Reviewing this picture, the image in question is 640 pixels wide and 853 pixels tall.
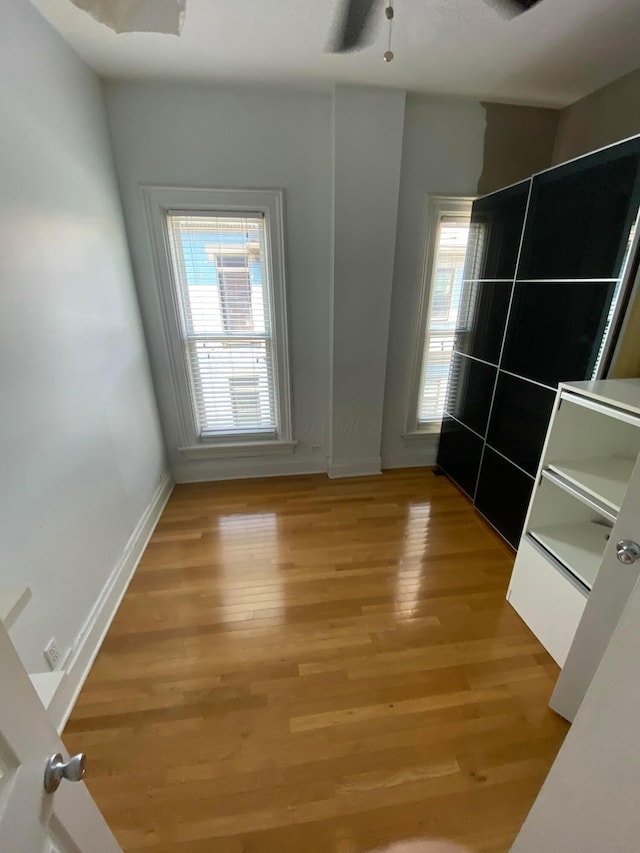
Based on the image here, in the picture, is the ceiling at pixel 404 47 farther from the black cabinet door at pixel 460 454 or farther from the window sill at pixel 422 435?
the window sill at pixel 422 435

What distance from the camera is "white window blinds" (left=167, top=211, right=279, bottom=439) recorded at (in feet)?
7.97

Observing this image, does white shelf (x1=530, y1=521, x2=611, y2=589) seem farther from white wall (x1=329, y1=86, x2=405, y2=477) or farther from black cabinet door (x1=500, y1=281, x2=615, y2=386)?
white wall (x1=329, y1=86, x2=405, y2=477)

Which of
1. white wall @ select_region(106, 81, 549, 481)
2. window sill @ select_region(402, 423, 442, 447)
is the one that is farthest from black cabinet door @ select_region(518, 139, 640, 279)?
window sill @ select_region(402, 423, 442, 447)

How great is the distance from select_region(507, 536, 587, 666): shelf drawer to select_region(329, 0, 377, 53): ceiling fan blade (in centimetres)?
253

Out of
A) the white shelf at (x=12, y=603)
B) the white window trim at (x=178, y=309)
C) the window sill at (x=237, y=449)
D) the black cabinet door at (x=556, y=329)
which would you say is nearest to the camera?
the white shelf at (x=12, y=603)

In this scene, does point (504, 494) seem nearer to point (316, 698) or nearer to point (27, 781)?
point (316, 698)

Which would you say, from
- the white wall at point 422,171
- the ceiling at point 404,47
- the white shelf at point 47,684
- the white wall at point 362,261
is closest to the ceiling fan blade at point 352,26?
the ceiling at point 404,47

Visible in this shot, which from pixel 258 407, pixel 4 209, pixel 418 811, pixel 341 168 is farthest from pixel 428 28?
pixel 418 811

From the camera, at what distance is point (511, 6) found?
1512 millimetres

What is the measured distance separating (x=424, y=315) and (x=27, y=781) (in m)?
2.94

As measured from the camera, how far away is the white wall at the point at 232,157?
2.15m

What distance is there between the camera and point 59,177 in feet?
5.28

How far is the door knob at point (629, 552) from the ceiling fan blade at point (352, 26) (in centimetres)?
229

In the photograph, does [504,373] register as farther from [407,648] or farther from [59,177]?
[59,177]
